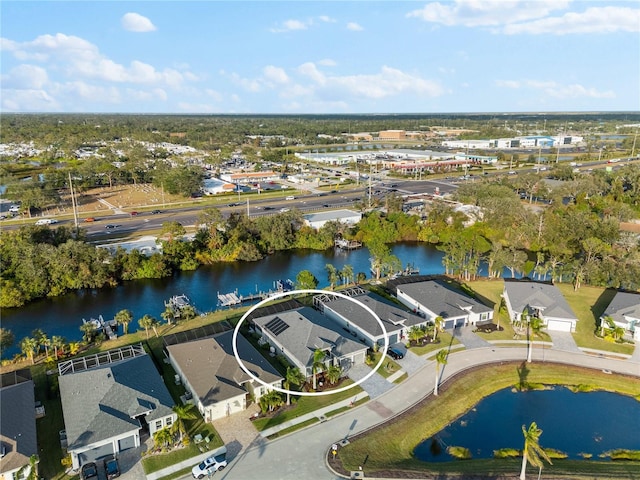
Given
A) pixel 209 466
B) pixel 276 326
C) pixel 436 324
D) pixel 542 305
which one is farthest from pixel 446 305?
pixel 209 466

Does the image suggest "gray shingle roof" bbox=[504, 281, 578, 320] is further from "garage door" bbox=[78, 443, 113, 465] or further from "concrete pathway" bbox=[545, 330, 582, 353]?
"garage door" bbox=[78, 443, 113, 465]

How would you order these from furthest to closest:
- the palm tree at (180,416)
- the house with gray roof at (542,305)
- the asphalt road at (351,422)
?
the house with gray roof at (542,305)
the palm tree at (180,416)
the asphalt road at (351,422)

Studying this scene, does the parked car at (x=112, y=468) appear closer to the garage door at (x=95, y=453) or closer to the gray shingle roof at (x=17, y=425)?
the garage door at (x=95, y=453)

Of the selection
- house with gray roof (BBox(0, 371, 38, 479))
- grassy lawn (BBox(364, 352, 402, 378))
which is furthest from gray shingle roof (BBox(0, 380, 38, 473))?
grassy lawn (BBox(364, 352, 402, 378))

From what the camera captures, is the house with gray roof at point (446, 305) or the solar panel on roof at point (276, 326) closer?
the solar panel on roof at point (276, 326)

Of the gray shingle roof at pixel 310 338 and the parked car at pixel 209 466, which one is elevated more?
the gray shingle roof at pixel 310 338

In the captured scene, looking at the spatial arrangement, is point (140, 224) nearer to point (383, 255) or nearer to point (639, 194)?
point (383, 255)

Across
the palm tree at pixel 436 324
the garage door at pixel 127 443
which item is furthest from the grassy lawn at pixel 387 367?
the garage door at pixel 127 443

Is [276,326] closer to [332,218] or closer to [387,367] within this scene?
[387,367]
